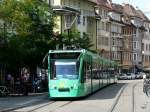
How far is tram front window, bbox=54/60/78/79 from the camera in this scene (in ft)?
107

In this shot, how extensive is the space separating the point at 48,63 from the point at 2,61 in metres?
7.04

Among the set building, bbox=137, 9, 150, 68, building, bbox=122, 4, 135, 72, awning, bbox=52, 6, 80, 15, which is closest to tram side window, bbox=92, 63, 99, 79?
awning, bbox=52, 6, 80, 15

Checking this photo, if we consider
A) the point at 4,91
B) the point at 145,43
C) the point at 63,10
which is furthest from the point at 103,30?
the point at 4,91

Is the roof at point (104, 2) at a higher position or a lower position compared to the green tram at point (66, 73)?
higher

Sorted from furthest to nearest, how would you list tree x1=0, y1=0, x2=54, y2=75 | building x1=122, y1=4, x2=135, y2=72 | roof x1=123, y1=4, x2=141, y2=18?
roof x1=123, y1=4, x2=141, y2=18 < building x1=122, y1=4, x2=135, y2=72 < tree x1=0, y1=0, x2=54, y2=75

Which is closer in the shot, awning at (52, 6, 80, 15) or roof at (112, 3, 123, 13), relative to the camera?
awning at (52, 6, 80, 15)

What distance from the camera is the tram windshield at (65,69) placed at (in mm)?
32469

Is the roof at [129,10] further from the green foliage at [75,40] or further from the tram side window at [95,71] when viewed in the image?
the tram side window at [95,71]

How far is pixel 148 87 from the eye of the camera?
39.2 meters

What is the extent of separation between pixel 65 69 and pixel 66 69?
66 millimetres

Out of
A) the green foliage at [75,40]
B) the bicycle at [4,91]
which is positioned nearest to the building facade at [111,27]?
the green foliage at [75,40]

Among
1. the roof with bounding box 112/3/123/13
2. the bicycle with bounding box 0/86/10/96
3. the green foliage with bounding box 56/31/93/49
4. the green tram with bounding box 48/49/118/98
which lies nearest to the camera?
the green tram with bounding box 48/49/118/98

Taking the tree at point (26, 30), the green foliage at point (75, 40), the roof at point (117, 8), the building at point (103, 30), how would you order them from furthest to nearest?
the roof at point (117, 8), the building at point (103, 30), the green foliage at point (75, 40), the tree at point (26, 30)

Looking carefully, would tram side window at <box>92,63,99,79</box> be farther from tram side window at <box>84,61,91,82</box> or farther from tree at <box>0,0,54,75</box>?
tree at <box>0,0,54,75</box>
